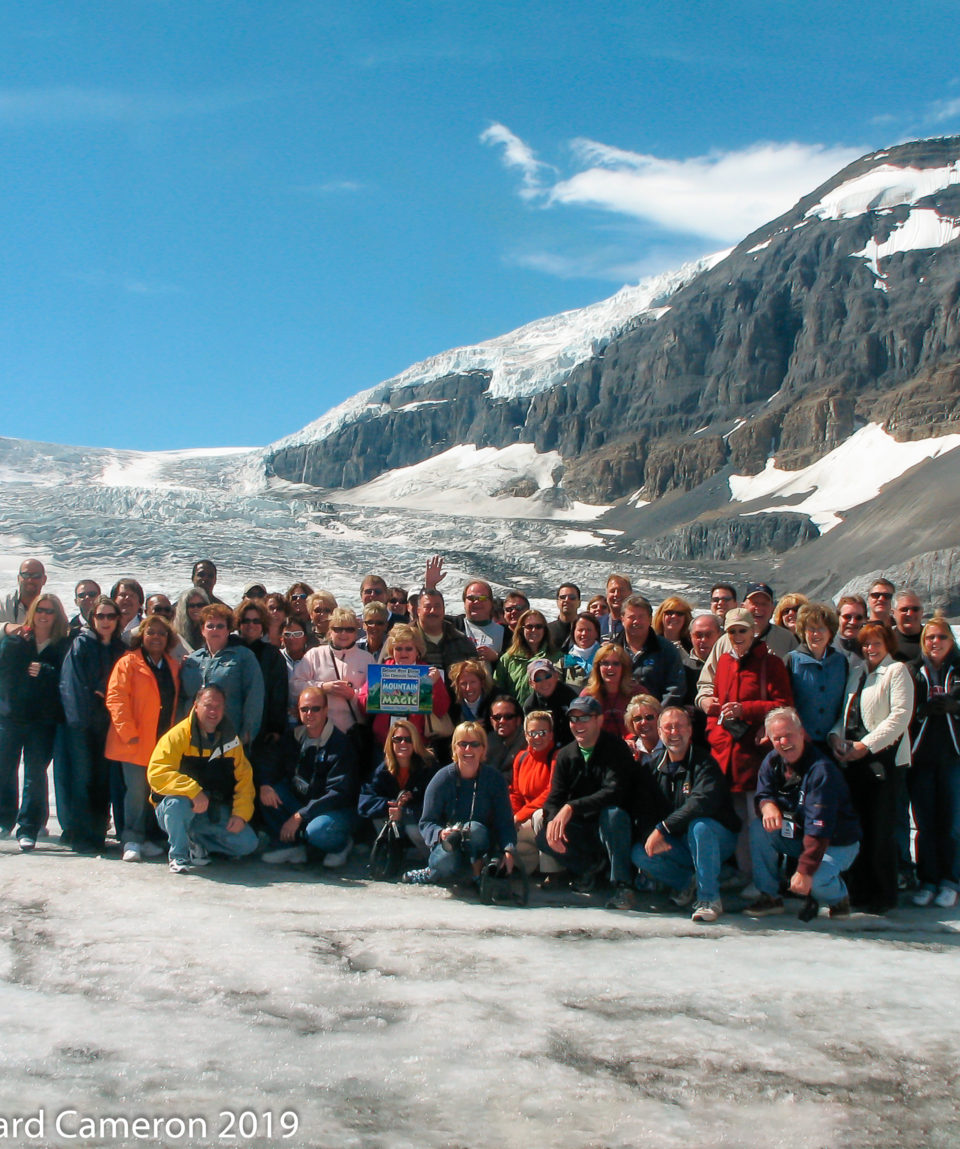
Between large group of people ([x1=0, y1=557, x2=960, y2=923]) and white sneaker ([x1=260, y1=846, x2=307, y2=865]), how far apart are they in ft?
0.06

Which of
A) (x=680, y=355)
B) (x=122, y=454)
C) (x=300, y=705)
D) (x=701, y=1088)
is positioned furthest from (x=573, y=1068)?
(x=122, y=454)

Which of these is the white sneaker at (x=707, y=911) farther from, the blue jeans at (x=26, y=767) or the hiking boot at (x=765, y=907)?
the blue jeans at (x=26, y=767)

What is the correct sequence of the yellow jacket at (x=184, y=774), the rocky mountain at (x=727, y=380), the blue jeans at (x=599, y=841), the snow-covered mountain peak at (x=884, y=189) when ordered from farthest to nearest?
the snow-covered mountain peak at (x=884, y=189) < the rocky mountain at (x=727, y=380) < the yellow jacket at (x=184, y=774) < the blue jeans at (x=599, y=841)

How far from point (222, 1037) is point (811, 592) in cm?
5268

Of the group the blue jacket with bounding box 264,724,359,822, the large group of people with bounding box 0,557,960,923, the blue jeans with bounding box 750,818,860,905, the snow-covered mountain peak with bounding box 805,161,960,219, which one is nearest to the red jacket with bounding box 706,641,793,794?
the large group of people with bounding box 0,557,960,923

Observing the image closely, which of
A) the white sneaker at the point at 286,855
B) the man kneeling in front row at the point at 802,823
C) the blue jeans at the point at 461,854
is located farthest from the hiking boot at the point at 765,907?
the white sneaker at the point at 286,855

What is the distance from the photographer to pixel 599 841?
6.07 m

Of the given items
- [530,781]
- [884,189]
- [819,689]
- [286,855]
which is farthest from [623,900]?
[884,189]

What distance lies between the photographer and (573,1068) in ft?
12.1

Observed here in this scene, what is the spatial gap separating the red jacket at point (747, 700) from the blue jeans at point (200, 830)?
9.93ft

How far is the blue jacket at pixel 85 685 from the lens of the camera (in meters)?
6.50

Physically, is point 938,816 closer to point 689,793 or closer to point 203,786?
point 689,793

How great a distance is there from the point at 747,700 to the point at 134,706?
12.9 ft

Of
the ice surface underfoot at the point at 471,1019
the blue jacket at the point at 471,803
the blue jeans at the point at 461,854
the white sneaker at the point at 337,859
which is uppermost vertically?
the blue jacket at the point at 471,803
